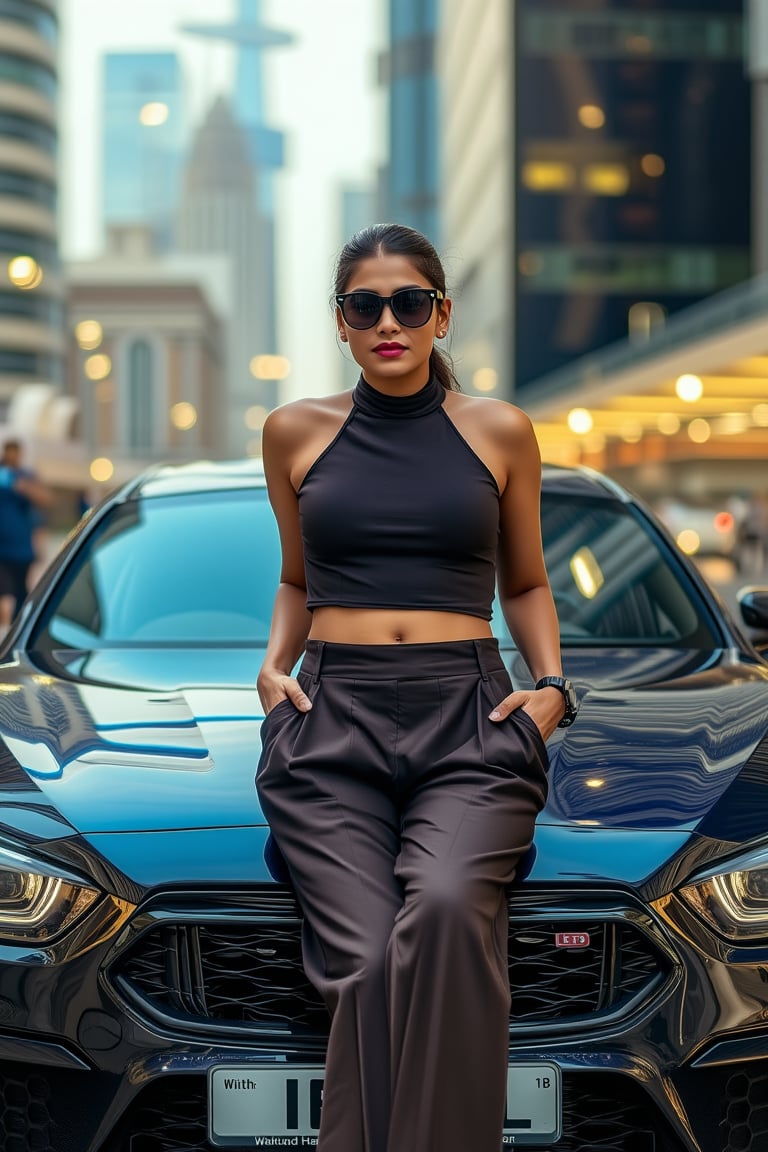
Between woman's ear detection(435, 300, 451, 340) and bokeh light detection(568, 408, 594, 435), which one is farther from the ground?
woman's ear detection(435, 300, 451, 340)

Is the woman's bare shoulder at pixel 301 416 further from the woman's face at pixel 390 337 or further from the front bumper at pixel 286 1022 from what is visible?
the front bumper at pixel 286 1022

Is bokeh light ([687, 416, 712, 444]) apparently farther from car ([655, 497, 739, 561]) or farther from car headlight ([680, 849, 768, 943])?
car headlight ([680, 849, 768, 943])

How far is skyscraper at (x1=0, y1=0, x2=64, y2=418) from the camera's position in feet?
346

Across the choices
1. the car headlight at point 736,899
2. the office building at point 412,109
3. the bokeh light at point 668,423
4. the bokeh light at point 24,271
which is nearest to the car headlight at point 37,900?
the car headlight at point 736,899

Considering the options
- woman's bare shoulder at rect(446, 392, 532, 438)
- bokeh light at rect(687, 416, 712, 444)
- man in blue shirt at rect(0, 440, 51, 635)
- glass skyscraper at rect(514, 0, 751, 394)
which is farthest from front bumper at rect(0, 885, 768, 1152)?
glass skyscraper at rect(514, 0, 751, 394)

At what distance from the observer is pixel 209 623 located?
13.2ft

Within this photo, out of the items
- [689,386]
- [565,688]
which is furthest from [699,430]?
[565,688]

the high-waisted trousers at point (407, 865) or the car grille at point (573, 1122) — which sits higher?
the high-waisted trousers at point (407, 865)

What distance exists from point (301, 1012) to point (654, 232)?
72679 millimetres

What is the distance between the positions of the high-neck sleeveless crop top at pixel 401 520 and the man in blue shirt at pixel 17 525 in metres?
10.8

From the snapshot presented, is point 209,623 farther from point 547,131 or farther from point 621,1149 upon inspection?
point 547,131

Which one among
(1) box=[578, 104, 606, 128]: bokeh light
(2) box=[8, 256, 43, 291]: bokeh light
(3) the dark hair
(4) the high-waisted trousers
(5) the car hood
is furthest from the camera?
(1) box=[578, 104, 606, 128]: bokeh light

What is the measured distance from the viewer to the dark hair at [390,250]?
289 centimetres

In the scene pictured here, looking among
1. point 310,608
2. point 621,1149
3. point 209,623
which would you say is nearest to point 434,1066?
point 621,1149
